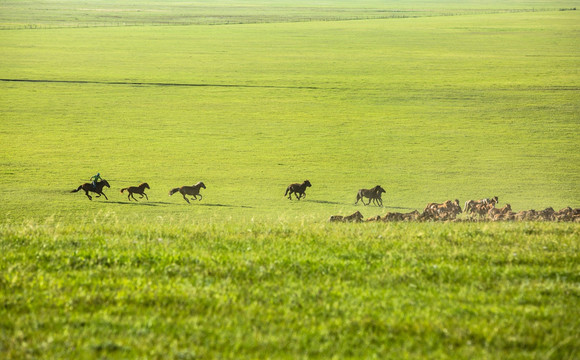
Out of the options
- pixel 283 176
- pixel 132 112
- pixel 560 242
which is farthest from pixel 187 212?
pixel 132 112

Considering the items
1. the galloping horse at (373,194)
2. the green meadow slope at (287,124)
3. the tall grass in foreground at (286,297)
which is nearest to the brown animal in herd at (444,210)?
the green meadow slope at (287,124)

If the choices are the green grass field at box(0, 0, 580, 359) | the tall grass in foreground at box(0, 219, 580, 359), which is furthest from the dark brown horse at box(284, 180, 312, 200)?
the tall grass in foreground at box(0, 219, 580, 359)

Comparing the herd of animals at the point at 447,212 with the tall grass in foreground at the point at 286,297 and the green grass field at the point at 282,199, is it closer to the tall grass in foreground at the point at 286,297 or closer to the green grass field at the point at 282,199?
the green grass field at the point at 282,199

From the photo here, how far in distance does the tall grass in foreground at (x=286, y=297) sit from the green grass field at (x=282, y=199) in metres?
0.04

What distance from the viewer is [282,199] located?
93.4 ft

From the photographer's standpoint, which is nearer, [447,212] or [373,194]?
[447,212]

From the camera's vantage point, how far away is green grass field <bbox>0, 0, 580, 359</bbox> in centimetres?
760

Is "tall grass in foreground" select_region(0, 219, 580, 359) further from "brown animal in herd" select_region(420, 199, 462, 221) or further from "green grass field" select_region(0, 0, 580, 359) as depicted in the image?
"brown animal in herd" select_region(420, 199, 462, 221)

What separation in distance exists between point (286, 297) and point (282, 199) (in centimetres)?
1983

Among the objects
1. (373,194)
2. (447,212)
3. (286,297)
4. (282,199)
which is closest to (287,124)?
(282,199)

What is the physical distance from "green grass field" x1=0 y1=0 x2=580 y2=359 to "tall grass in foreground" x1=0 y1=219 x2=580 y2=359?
4 cm

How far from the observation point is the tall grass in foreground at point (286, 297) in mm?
7148

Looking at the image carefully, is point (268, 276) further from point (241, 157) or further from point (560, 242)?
point (241, 157)

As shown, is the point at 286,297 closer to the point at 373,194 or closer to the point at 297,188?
the point at 373,194
